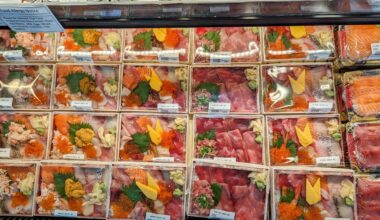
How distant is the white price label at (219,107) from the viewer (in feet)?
8.56

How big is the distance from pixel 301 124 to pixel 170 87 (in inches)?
36.5

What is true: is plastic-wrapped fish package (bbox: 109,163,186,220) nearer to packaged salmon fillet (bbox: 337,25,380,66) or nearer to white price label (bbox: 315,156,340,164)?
white price label (bbox: 315,156,340,164)

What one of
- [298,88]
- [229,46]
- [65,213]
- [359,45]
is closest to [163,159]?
[65,213]

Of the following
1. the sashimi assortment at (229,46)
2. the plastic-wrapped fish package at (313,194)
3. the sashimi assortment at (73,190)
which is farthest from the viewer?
the sashimi assortment at (229,46)

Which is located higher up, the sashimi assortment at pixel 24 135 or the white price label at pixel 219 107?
the white price label at pixel 219 107

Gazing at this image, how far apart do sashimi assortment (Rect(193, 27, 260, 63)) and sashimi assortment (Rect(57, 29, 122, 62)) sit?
0.58m

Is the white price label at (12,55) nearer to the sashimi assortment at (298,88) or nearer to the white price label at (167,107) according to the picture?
the white price label at (167,107)

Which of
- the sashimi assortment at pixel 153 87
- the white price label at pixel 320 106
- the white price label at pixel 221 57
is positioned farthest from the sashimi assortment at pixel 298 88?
the sashimi assortment at pixel 153 87

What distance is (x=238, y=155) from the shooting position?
256 cm

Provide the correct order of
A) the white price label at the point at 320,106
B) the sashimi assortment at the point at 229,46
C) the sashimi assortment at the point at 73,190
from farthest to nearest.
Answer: the sashimi assortment at the point at 229,46
the white price label at the point at 320,106
the sashimi assortment at the point at 73,190

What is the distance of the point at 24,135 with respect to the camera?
263cm

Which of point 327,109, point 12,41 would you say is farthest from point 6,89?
point 327,109

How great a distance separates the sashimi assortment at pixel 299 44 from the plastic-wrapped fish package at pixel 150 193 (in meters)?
1.03

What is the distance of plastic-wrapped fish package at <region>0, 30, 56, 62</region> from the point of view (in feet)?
9.02
